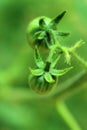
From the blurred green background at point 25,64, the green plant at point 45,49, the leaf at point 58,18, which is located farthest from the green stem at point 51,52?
the blurred green background at point 25,64

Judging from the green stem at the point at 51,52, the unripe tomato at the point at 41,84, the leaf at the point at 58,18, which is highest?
the leaf at the point at 58,18

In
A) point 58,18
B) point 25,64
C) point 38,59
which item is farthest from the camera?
point 25,64

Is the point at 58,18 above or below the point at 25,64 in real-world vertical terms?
below

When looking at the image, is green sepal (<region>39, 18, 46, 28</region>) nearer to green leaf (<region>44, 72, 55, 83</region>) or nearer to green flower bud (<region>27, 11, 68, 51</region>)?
green flower bud (<region>27, 11, 68, 51</region>)

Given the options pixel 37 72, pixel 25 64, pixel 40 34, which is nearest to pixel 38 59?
pixel 37 72

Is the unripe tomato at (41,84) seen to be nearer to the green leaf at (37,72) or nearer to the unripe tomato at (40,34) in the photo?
the green leaf at (37,72)

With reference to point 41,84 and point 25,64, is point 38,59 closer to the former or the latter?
point 41,84
